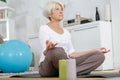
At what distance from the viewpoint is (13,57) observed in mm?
3117

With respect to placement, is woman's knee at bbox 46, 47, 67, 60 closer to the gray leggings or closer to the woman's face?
the gray leggings

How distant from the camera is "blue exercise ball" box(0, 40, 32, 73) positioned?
3109 millimetres

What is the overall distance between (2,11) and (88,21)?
5.89ft

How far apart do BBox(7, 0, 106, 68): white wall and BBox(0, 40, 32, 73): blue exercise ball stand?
1329 mm

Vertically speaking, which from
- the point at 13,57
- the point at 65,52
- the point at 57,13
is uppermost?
the point at 57,13

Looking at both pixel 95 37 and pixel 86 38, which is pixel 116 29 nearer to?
pixel 95 37

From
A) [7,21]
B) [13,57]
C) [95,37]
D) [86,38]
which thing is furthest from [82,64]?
[7,21]

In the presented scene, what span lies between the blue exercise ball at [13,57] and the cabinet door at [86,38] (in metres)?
0.98

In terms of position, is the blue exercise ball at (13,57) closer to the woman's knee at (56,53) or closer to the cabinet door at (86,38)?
the cabinet door at (86,38)

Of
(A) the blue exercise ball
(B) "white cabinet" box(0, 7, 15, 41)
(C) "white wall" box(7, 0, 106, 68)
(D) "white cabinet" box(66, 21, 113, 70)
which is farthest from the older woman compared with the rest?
(B) "white cabinet" box(0, 7, 15, 41)

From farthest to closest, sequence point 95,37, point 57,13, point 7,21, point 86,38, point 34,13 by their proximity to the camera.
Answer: point 34,13, point 7,21, point 86,38, point 95,37, point 57,13

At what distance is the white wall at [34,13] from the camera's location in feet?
14.1

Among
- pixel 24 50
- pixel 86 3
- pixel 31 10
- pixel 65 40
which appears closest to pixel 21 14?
pixel 31 10

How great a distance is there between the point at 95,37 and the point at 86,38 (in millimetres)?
188
